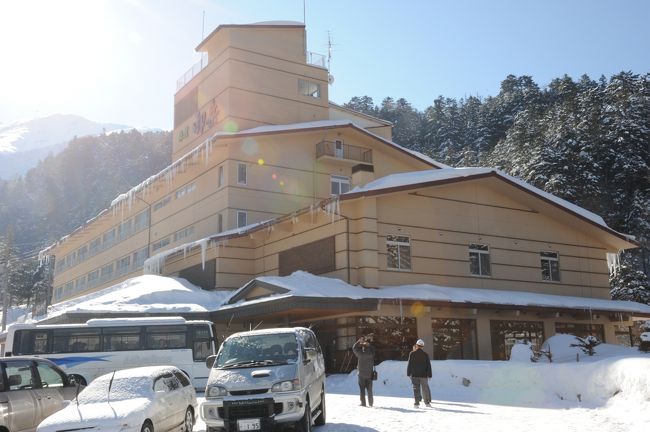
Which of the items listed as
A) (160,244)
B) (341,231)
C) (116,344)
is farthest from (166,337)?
(160,244)

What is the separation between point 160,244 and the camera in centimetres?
4291

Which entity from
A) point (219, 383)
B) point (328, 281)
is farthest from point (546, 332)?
point (219, 383)

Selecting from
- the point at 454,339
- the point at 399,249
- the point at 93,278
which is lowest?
the point at 454,339

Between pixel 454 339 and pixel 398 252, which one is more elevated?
pixel 398 252

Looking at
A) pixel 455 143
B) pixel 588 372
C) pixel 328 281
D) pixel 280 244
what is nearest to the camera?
pixel 588 372

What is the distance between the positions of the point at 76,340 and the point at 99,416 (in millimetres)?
14533

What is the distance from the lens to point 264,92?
39.9m

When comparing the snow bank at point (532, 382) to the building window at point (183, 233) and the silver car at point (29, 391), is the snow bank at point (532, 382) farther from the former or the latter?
the building window at point (183, 233)

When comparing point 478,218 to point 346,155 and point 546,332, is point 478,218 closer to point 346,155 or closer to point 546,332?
point 546,332

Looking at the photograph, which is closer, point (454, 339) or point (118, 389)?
point (118, 389)

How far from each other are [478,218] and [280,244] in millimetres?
9713

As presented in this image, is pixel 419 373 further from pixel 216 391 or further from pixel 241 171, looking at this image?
pixel 241 171

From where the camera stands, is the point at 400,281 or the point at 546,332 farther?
the point at 546,332

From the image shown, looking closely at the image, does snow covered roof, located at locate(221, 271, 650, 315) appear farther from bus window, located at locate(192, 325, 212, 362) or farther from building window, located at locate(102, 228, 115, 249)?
building window, located at locate(102, 228, 115, 249)
